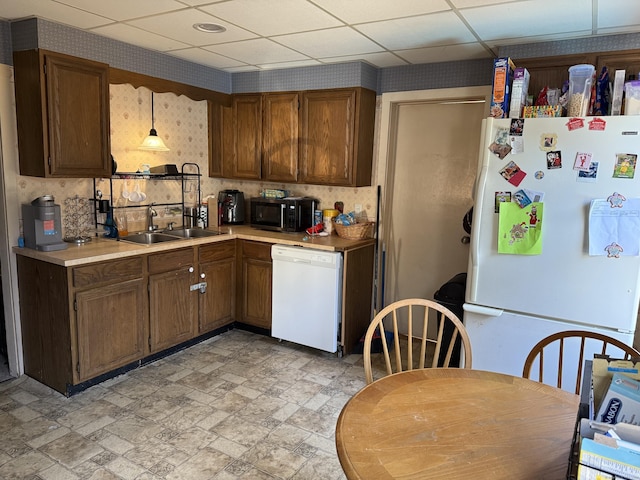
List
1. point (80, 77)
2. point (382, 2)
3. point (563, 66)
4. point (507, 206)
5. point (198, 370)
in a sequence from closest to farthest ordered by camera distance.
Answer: point (382, 2), point (507, 206), point (563, 66), point (80, 77), point (198, 370)

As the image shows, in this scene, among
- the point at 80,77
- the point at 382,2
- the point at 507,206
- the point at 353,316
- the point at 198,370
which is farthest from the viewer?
the point at 353,316

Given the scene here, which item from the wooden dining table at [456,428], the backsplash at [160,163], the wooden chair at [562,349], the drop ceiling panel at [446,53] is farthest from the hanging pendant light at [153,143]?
the wooden chair at [562,349]

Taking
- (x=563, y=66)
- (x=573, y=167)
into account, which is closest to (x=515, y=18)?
(x=563, y=66)

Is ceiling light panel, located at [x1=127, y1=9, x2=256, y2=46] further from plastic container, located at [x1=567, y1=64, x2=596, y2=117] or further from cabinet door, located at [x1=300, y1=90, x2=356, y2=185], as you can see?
plastic container, located at [x1=567, y1=64, x2=596, y2=117]

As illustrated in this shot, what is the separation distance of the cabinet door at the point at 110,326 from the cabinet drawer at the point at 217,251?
0.61 meters

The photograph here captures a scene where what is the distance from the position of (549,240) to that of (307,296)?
73.7 inches

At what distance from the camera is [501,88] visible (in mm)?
2662

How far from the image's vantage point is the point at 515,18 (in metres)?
2.46

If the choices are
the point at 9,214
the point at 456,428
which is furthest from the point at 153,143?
the point at 456,428

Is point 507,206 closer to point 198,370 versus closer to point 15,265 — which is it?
point 198,370

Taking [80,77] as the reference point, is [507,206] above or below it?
below

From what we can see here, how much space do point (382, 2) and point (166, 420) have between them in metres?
2.67

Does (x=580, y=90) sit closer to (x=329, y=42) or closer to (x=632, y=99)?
(x=632, y=99)

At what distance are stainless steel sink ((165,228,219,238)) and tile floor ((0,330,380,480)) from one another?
1060 millimetres
